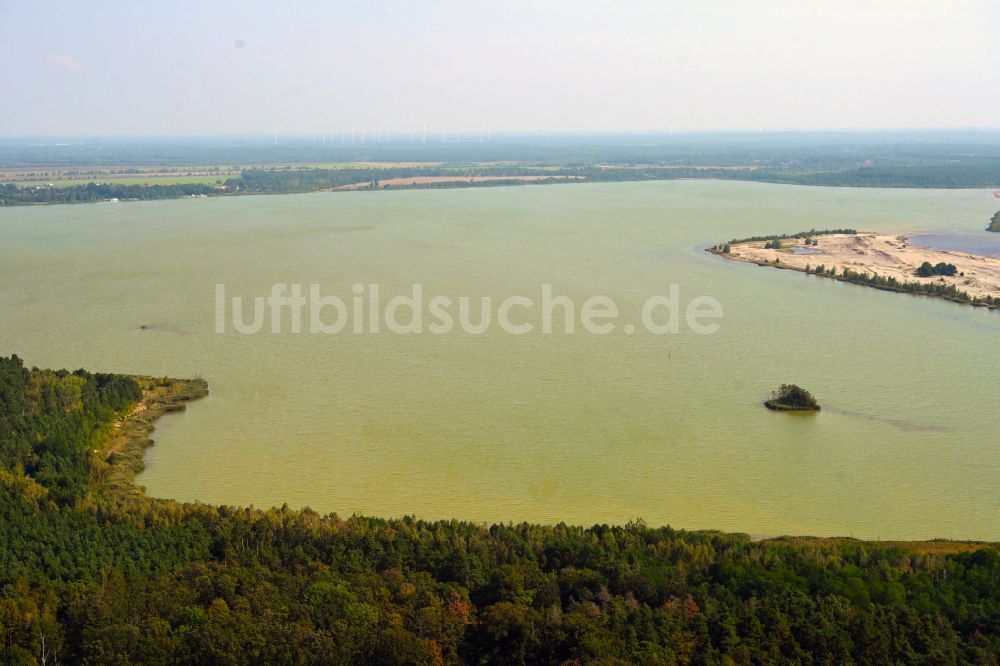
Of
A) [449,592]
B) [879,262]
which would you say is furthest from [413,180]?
[449,592]

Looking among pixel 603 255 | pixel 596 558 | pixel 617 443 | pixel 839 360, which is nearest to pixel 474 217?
pixel 603 255

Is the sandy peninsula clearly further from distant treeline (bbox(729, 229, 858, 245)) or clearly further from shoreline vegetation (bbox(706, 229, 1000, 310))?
distant treeline (bbox(729, 229, 858, 245))

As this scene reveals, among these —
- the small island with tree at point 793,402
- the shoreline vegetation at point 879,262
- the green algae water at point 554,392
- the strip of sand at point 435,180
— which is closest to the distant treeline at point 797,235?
the shoreline vegetation at point 879,262

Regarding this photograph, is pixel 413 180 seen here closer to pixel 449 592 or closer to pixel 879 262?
pixel 879 262

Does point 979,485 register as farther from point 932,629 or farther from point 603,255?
point 603,255

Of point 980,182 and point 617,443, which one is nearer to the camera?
point 617,443

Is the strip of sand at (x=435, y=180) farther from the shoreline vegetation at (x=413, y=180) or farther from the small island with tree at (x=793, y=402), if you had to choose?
the small island with tree at (x=793, y=402)

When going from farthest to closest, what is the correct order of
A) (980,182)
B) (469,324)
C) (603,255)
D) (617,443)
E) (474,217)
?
(980,182) → (474,217) → (603,255) → (469,324) → (617,443)
